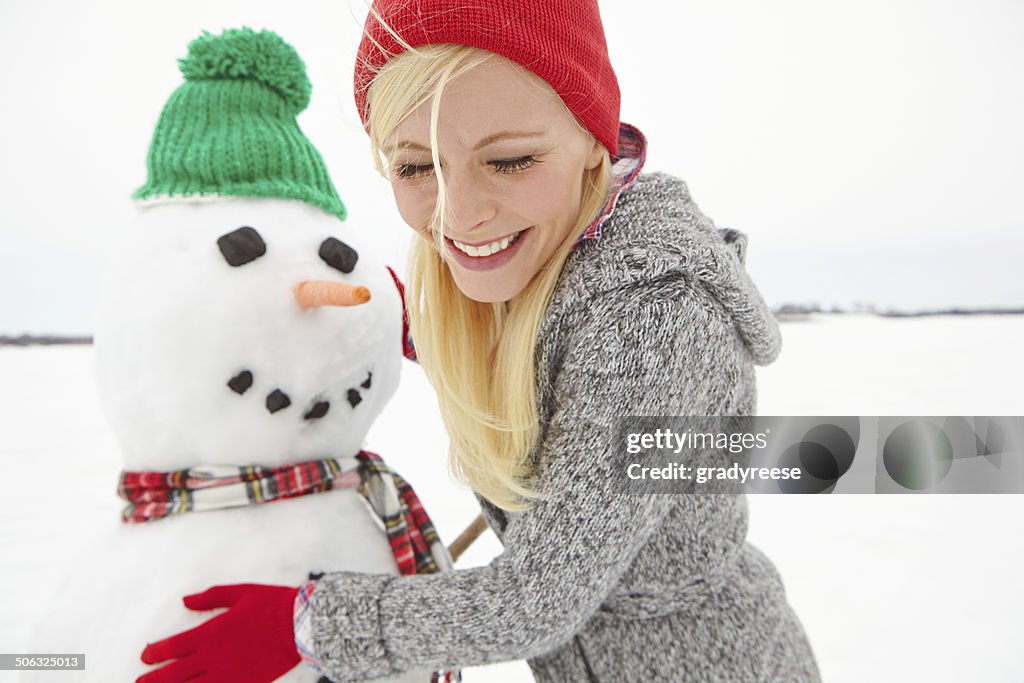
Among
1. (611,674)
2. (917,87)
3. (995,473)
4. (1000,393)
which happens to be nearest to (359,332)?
(611,674)

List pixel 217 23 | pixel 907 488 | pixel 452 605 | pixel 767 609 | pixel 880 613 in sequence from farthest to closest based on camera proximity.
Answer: pixel 217 23 → pixel 880 613 → pixel 907 488 → pixel 767 609 → pixel 452 605

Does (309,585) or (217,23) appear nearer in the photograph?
(309,585)

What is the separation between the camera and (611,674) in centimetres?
57

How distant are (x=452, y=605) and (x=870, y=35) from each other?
160cm

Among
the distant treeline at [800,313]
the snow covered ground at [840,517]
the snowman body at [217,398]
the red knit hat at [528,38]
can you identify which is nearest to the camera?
the red knit hat at [528,38]

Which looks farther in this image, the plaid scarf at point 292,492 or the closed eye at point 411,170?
the plaid scarf at point 292,492

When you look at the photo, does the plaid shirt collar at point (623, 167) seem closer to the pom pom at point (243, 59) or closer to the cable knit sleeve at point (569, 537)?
the cable knit sleeve at point (569, 537)

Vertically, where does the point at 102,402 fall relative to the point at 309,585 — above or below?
above

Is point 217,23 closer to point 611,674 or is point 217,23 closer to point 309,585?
point 309,585

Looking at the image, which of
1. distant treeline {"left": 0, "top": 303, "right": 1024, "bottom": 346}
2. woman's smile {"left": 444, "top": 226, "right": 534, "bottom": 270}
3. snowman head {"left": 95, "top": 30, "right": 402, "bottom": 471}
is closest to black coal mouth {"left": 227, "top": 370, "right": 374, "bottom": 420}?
snowman head {"left": 95, "top": 30, "right": 402, "bottom": 471}

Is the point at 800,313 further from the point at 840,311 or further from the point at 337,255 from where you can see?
the point at 337,255

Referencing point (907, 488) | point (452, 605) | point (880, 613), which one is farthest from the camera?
point (880, 613)

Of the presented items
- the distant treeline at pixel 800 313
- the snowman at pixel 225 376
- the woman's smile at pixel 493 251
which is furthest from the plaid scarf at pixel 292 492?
the distant treeline at pixel 800 313

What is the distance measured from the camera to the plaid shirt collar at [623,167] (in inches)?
20.1
